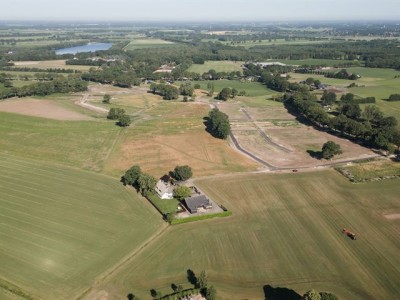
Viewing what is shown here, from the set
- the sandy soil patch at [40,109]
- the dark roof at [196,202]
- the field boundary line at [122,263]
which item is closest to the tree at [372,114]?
the dark roof at [196,202]

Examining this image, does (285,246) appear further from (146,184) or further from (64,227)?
(64,227)

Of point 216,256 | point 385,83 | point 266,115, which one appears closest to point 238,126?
point 266,115

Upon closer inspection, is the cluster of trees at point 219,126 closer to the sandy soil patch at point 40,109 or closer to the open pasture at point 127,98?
the open pasture at point 127,98

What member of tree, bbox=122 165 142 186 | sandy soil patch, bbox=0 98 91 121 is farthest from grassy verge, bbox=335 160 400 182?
sandy soil patch, bbox=0 98 91 121

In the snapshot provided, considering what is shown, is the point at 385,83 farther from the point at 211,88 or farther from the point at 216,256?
the point at 216,256

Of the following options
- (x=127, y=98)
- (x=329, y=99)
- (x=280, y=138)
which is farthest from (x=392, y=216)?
(x=127, y=98)

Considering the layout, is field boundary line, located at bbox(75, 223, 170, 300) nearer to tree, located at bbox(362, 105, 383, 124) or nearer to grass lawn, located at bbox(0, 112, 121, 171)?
grass lawn, located at bbox(0, 112, 121, 171)
